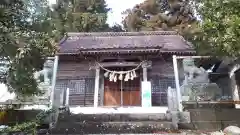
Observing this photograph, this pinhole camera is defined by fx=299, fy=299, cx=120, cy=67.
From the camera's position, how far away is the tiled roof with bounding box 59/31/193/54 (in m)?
19.0

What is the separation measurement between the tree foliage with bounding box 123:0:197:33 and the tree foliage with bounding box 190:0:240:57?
2076 centimetres

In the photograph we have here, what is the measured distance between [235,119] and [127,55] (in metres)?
7.21

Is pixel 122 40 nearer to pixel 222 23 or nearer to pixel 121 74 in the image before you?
pixel 121 74

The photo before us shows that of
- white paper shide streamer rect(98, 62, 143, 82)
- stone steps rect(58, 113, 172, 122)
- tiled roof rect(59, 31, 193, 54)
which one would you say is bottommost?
stone steps rect(58, 113, 172, 122)

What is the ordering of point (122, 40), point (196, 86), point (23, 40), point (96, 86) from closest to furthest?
point (23, 40) → point (196, 86) → point (96, 86) → point (122, 40)

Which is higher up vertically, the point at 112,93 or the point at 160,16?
the point at 160,16

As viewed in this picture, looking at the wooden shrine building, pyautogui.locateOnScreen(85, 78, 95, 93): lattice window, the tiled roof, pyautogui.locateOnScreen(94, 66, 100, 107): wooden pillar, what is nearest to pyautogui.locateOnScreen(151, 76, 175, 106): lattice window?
the wooden shrine building

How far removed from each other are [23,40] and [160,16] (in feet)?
85.1

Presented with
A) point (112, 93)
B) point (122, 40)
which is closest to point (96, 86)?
point (112, 93)

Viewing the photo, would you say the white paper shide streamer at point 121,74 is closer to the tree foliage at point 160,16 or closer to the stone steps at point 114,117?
the stone steps at point 114,117

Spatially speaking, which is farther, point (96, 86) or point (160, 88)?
point (160, 88)

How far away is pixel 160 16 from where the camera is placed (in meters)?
32.8

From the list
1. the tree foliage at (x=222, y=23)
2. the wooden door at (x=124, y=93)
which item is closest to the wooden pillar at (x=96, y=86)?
the wooden door at (x=124, y=93)

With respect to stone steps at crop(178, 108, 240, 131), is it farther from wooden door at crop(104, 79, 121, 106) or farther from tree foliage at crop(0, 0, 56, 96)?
tree foliage at crop(0, 0, 56, 96)
